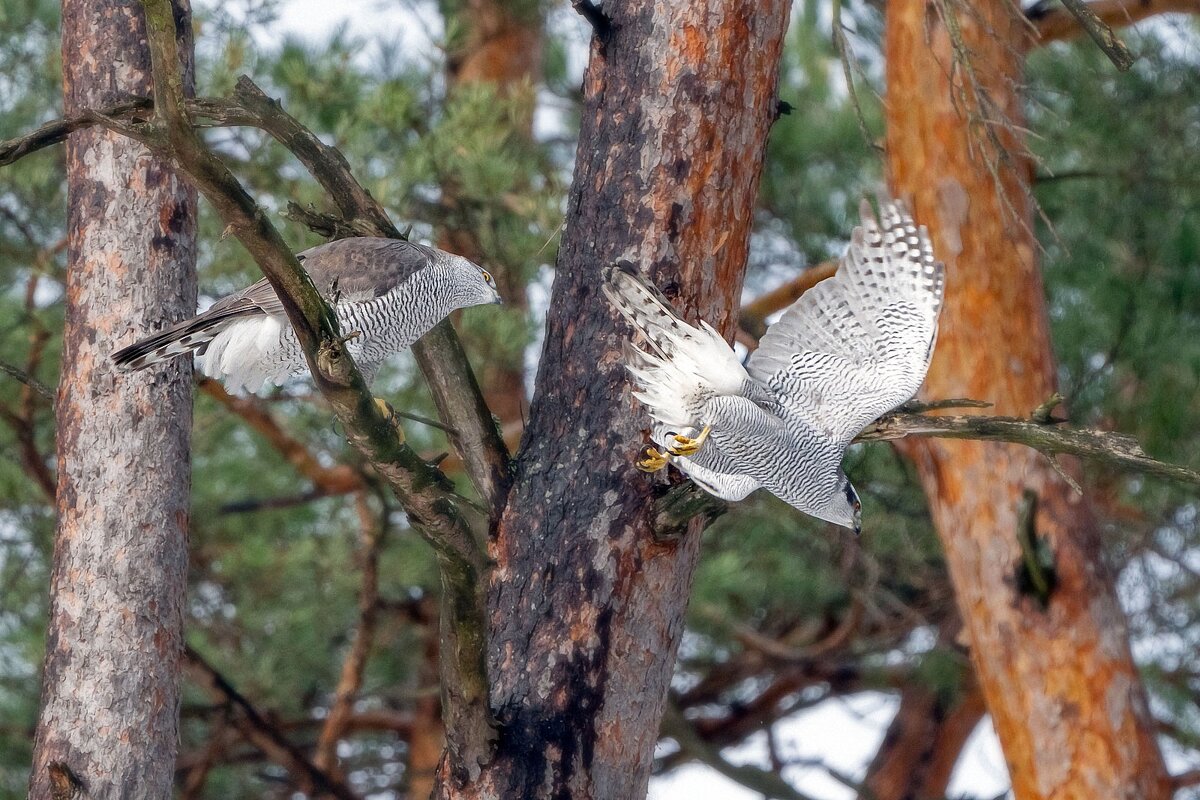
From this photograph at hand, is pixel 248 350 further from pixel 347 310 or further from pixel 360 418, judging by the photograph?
pixel 360 418

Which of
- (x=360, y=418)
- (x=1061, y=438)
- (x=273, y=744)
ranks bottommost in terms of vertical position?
(x=360, y=418)

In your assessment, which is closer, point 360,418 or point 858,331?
point 360,418

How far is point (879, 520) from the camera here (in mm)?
6047

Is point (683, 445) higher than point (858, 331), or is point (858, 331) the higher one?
point (858, 331)

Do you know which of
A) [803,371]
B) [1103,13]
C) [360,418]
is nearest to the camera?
[360,418]

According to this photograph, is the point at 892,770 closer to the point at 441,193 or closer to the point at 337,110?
the point at 441,193

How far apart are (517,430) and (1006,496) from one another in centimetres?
212

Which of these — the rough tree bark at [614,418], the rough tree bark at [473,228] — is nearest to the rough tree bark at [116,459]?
the rough tree bark at [614,418]

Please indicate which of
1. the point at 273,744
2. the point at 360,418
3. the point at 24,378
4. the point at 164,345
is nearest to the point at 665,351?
the point at 360,418

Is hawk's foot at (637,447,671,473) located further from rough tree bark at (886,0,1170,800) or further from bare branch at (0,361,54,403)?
rough tree bark at (886,0,1170,800)

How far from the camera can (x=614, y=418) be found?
10.4ft

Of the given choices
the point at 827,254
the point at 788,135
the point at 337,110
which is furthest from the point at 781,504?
the point at 337,110

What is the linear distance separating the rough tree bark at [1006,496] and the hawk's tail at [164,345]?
9.46 feet

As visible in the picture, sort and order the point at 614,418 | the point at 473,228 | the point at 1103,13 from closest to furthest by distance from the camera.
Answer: the point at 614,418
the point at 473,228
the point at 1103,13
